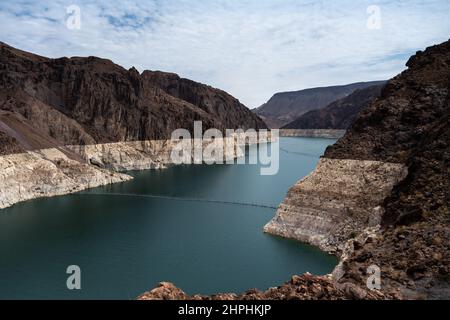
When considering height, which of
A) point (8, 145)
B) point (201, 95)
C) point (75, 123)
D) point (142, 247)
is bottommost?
point (142, 247)

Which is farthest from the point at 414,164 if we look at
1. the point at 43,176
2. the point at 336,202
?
the point at 43,176

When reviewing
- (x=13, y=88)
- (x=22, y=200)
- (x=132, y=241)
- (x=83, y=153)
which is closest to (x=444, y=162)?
(x=132, y=241)

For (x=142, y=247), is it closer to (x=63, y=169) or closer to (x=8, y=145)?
(x=8, y=145)

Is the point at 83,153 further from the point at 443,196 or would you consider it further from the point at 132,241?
the point at 443,196

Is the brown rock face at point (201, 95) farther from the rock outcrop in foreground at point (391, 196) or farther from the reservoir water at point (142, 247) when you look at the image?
the rock outcrop in foreground at point (391, 196)

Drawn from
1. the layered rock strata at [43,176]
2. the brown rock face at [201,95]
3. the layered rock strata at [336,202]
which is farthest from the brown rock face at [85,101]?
the layered rock strata at [336,202]
